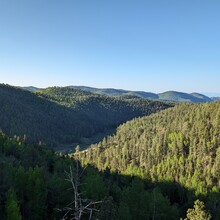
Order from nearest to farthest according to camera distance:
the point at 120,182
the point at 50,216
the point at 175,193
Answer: the point at 50,216 < the point at 120,182 < the point at 175,193

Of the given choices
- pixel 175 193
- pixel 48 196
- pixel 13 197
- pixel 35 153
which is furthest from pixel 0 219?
pixel 175 193

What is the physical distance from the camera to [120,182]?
152 meters

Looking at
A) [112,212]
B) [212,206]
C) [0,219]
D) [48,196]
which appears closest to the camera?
[112,212]

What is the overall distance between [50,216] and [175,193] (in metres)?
104

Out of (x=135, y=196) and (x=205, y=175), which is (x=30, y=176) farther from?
(x=205, y=175)

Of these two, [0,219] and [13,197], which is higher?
[13,197]

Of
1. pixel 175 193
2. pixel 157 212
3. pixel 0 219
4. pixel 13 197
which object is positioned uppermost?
pixel 13 197

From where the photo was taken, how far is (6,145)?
458ft

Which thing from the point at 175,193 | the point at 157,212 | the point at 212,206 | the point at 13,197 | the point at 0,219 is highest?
the point at 13,197

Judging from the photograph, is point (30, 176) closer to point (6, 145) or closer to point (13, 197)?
point (13, 197)

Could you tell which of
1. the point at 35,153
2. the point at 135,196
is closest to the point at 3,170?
the point at 135,196

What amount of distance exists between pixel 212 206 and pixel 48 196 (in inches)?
2561

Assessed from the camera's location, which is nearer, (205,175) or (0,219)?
(0,219)

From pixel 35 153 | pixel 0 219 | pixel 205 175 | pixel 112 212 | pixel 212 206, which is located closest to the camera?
pixel 112 212
